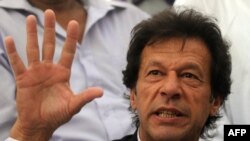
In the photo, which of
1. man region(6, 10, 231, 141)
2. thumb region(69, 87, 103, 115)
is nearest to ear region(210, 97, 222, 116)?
man region(6, 10, 231, 141)

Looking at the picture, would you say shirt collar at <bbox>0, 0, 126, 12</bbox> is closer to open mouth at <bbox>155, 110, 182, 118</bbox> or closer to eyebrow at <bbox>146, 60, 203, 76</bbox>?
eyebrow at <bbox>146, 60, 203, 76</bbox>

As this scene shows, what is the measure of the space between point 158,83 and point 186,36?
0.56 feet

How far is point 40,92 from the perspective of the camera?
1.35 m

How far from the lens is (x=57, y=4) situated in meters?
2.01

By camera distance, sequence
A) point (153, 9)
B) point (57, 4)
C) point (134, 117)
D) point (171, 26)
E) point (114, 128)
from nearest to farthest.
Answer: point (171, 26)
point (134, 117)
point (114, 128)
point (57, 4)
point (153, 9)

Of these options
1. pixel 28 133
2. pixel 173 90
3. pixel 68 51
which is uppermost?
pixel 68 51

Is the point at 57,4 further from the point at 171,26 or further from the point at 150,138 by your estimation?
the point at 150,138

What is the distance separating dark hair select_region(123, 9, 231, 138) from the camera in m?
1.45

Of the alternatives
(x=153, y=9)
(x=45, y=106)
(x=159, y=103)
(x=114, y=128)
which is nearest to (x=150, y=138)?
(x=159, y=103)

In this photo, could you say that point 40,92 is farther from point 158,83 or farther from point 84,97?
point 158,83

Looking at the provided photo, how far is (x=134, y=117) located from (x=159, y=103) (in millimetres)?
369

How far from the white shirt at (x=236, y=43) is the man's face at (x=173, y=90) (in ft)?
1.23

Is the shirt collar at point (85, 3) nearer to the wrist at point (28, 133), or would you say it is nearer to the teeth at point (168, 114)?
the wrist at point (28, 133)

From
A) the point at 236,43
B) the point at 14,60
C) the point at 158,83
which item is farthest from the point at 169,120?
the point at 236,43
